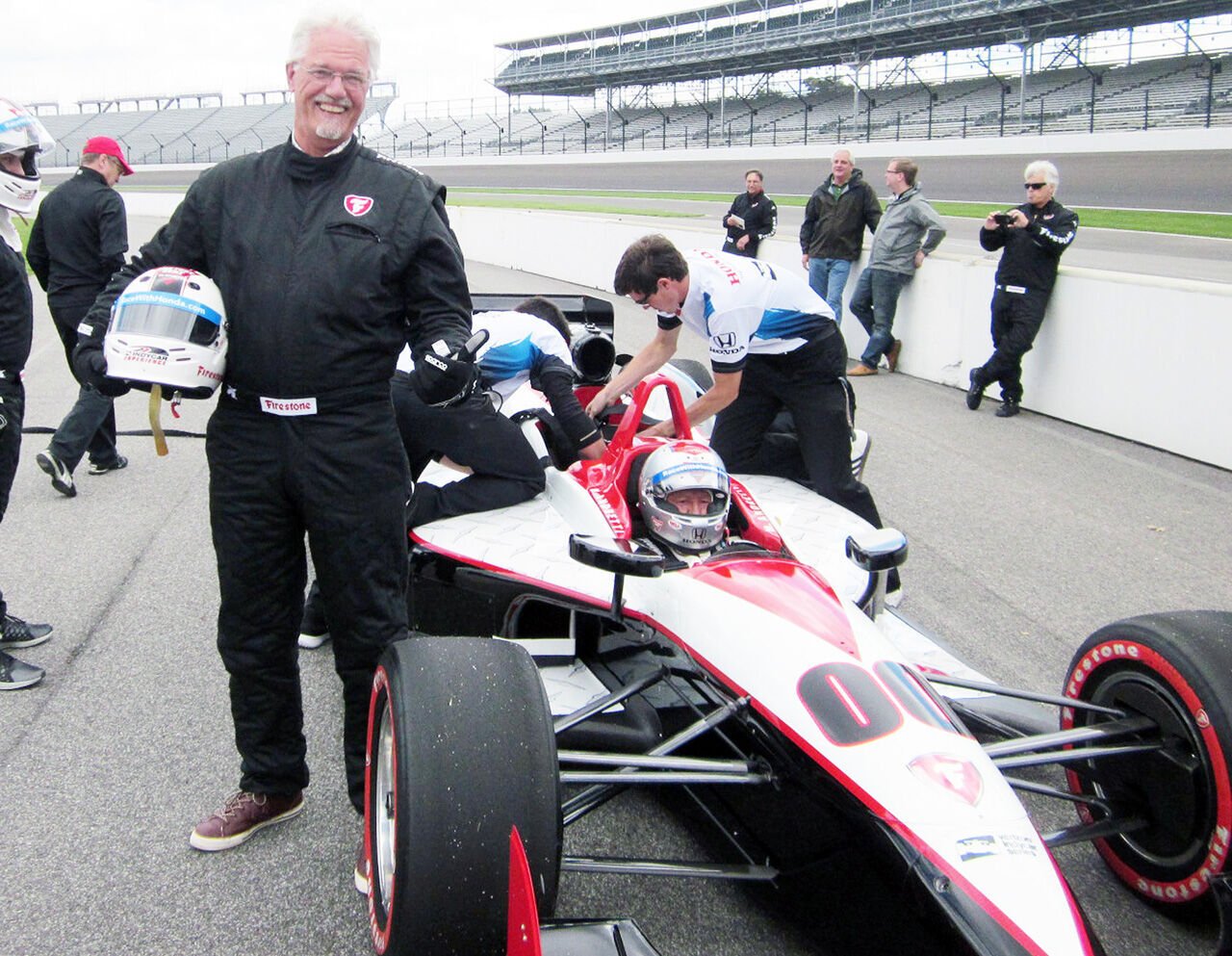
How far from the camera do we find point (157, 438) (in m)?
2.95

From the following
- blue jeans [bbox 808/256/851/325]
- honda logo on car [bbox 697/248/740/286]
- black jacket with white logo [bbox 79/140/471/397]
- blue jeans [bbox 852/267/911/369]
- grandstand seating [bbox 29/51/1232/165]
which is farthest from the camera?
grandstand seating [bbox 29/51/1232/165]

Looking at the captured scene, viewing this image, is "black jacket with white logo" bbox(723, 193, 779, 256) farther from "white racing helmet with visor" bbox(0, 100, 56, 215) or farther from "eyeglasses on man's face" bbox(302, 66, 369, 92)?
"eyeglasses on man's face" bbox(302, 66, 369, 92)

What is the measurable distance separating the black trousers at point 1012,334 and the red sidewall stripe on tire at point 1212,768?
576 cm

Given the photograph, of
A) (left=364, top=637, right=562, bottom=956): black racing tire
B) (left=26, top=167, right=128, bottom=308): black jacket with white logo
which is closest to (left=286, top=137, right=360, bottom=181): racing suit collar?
(left=364, top=637, right=562, bottom=956): black racing tire

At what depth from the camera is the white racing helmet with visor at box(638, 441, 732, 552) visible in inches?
134

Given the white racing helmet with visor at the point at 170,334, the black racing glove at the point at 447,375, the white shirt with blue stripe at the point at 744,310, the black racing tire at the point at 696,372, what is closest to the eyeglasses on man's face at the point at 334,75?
the white racing helmet with visor at the point at 170,334

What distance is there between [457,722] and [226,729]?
1780mm

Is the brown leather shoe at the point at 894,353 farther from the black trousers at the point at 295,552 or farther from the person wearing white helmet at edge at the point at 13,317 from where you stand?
the black trousers at the point at 295,552

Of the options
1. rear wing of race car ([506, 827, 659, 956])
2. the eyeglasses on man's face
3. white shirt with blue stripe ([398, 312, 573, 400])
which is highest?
the eyeglasses on man's face

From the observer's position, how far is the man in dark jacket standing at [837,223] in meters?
11.1

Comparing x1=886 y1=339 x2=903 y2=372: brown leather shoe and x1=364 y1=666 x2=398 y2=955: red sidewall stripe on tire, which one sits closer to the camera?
x1=364 y1=666 x2=398 y2=955: red sidewall stripe on tire

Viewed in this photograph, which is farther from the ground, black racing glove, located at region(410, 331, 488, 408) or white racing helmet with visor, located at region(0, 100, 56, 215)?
white racing helmet with visor, located at region(0, 100, 56, 215)

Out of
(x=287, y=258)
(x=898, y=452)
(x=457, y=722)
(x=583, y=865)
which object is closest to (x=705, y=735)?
(x=583, y=865)

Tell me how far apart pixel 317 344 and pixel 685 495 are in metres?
1.22
